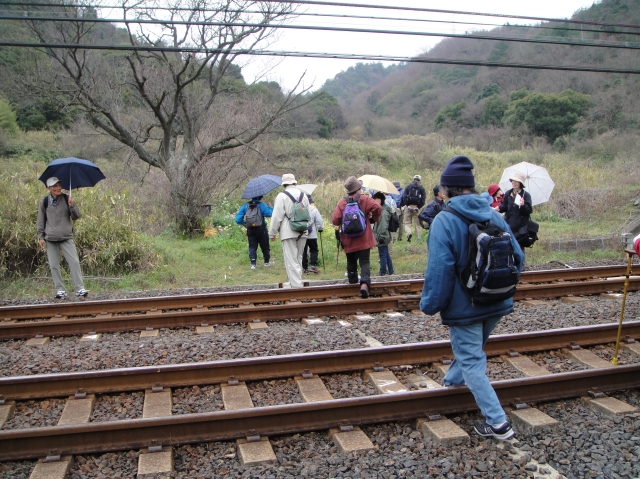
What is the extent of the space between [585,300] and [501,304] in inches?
211

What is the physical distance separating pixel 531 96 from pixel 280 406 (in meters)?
45.1

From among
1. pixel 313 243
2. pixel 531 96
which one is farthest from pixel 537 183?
pixel 531 96

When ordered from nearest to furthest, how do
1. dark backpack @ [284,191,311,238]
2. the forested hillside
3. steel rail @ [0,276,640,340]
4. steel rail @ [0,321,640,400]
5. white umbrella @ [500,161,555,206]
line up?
steel rail @ [0,321,640,400], steel rail @ [0,276,640,340], dark backpack @ [284,191,311,238], white umbrella @ [500,161,555,206], the forested hillside

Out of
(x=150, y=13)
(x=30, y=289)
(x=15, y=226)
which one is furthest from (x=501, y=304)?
(x=150, y=13)

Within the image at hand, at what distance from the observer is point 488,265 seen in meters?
4.02

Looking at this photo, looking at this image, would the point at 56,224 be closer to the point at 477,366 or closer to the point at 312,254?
the point at 312,254

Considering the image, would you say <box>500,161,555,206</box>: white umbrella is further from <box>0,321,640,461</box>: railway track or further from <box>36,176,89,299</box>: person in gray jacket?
<box>36,176,89,299</box>: person in gray jacket

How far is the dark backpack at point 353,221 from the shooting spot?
8680 millimetres

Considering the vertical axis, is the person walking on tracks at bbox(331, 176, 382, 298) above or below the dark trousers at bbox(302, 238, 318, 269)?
above

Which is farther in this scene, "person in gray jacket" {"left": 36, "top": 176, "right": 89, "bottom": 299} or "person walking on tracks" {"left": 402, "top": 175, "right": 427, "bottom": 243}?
"person walking on tracks" {"left": 402, "top": 175, "right": 427, "bottom": 243}

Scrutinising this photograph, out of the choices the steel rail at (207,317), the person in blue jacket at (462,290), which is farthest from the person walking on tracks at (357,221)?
the person in blue jacket at (462,290)

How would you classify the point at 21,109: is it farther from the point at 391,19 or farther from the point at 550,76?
the point at 550,76

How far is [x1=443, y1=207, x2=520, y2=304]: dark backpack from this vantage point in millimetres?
4023

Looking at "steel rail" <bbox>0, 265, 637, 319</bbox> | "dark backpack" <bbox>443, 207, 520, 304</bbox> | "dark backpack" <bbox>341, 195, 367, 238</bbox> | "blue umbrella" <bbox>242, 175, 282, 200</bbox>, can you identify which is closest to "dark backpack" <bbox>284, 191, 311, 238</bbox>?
"dark backpack" <bbox>341, 195, 367, 238</bbox>
